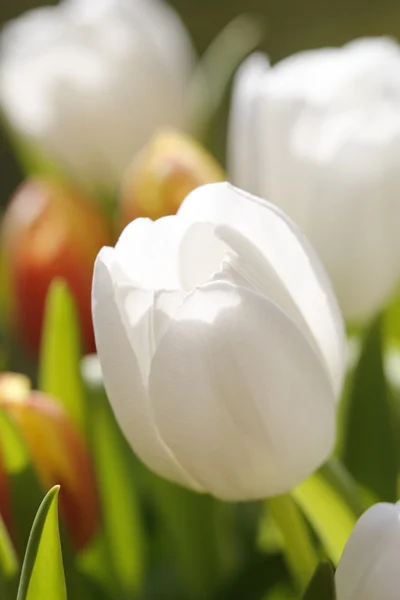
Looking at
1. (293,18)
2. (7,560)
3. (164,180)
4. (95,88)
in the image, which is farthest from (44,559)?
(293,18)

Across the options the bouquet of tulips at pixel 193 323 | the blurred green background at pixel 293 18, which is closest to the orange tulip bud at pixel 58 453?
the bouquet of tulips at pixel 193 323

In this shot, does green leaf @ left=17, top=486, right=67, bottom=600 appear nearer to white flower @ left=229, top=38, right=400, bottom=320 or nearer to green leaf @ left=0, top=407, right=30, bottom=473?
green leaf @ left=0, top=407, right=30, bottom=473

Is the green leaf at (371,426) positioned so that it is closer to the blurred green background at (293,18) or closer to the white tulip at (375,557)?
the white tulip at (375,557)

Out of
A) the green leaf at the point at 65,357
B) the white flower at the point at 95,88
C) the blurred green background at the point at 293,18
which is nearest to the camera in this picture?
the green leaf at the point at 65,357

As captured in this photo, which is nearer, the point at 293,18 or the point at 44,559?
the point at 44,559

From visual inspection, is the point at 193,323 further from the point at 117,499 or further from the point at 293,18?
the point at 293,18

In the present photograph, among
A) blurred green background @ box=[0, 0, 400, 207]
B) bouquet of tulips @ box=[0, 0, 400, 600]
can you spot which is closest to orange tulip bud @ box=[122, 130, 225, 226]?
bouquet of tulips @ box=[0, 0, 400, 600]

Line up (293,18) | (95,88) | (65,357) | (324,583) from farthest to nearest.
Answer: (293,18) < (95,88) < (65,357) < (324,583)
